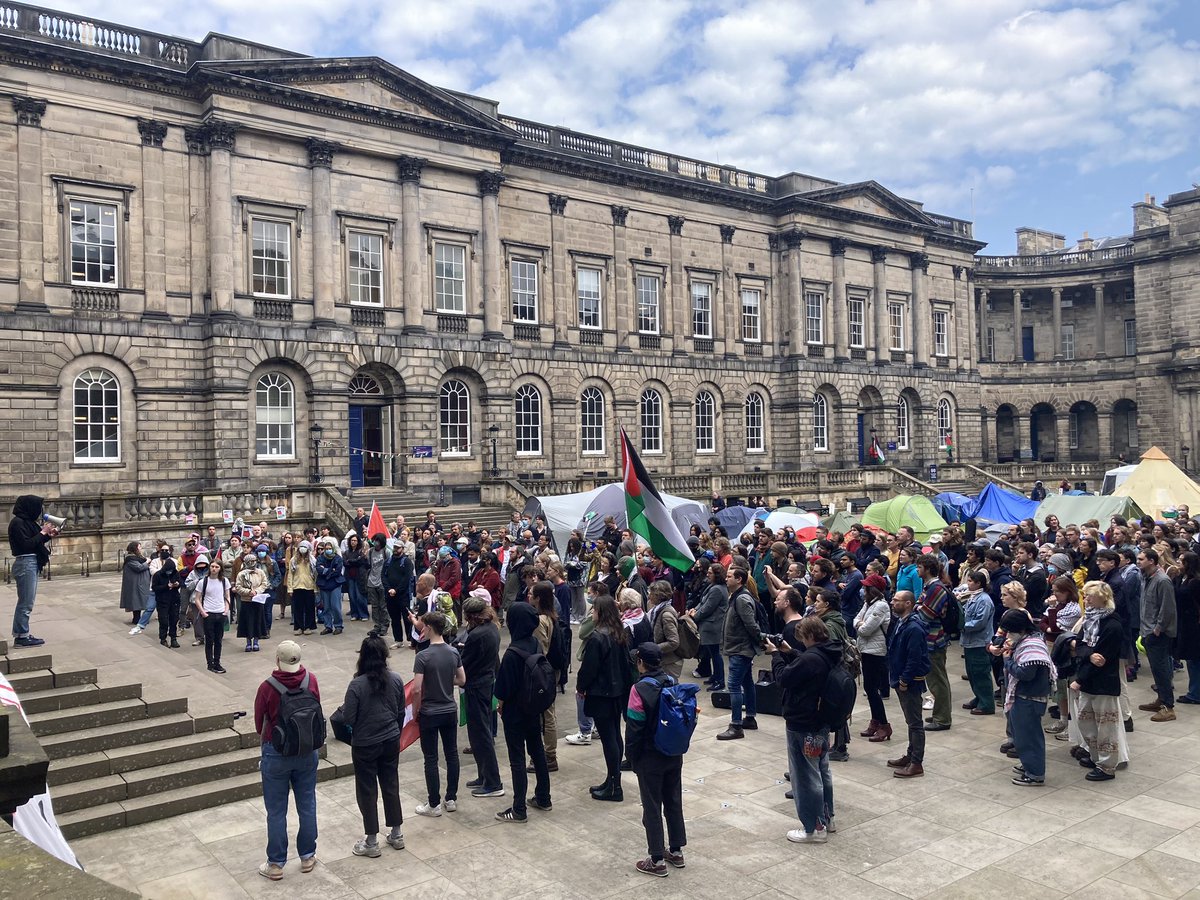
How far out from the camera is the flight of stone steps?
922cm

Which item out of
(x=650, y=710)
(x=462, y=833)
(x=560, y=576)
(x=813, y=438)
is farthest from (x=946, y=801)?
(x=813, y=438)

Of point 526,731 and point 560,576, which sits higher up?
point 560,576

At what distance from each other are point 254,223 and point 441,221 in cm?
670

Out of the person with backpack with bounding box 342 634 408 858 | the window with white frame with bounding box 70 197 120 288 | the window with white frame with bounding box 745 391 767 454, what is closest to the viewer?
the person with backpack with bounding box 342 634 408 858

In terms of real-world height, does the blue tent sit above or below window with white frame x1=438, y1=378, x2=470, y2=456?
below

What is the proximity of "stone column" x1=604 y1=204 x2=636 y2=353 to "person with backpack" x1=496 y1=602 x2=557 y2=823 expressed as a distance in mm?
31591

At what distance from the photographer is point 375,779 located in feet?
26.9

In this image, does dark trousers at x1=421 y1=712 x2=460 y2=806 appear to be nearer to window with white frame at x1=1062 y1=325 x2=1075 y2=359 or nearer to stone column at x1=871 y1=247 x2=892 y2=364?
stone column at x1=871 y1=247 x2=892 y2=364

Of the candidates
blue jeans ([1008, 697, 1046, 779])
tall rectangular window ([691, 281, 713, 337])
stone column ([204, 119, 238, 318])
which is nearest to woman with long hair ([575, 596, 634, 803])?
blue jeans ([1008, 697, 1046, 779])

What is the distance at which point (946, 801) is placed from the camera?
30.8 feet

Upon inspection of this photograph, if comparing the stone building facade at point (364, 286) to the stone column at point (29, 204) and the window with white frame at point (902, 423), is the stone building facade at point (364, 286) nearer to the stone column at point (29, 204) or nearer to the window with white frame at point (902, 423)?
the stone column at point (29, 204)

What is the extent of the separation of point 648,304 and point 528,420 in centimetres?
835

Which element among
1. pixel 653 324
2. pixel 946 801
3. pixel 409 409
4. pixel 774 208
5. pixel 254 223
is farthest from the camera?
pixel 774 208

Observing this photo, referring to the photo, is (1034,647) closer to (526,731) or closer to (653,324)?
(526,731)
